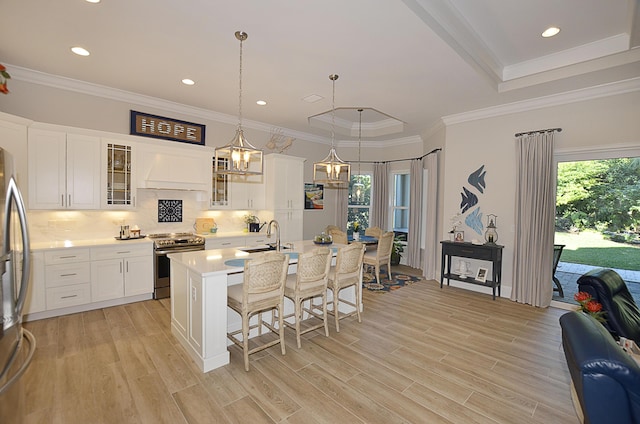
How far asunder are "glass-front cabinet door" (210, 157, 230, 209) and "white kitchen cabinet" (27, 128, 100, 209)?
1.69m

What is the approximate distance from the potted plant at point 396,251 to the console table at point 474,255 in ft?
5.30

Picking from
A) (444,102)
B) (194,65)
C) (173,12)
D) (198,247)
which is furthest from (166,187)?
(444,102)

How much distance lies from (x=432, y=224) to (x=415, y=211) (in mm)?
859

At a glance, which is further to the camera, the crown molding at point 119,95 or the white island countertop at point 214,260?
the crown molding at point 119,95

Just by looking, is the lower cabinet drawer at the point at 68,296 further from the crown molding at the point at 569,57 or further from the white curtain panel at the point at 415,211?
the crown molding at the point at 569,57

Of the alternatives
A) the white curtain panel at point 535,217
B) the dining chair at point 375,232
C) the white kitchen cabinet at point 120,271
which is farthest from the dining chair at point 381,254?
the white kitchen cabinet at point 120,271

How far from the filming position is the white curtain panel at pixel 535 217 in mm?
4414

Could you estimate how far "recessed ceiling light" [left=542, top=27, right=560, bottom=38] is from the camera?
3.21 m

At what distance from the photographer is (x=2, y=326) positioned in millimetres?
1480

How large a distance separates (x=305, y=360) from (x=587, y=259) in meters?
4.46

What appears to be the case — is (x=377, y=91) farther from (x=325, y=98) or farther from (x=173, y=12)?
(x=173, y=12)

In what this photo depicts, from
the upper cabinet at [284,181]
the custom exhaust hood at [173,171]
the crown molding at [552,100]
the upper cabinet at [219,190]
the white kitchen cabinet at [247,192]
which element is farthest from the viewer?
the upper cabinet at [284,181]

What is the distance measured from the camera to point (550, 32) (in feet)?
10.7

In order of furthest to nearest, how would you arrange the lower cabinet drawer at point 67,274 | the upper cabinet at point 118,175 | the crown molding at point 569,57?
the upper cabinet at point 118,175 → the lower cabinet drawer at point 67,274 → the crown molding at point 569,57
